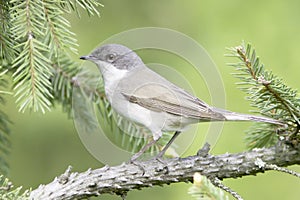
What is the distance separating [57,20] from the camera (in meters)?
2.18

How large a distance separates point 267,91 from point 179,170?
0.59 m

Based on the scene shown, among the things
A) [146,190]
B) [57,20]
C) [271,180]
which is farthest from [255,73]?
[146,190]

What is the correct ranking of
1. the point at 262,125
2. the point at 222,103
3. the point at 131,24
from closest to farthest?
the point at 262,125 → the point at 222,103 → the point at 131,24

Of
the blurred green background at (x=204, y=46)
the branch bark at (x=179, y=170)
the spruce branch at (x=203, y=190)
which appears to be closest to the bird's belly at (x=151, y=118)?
the branch bark at (x=179, y=170)

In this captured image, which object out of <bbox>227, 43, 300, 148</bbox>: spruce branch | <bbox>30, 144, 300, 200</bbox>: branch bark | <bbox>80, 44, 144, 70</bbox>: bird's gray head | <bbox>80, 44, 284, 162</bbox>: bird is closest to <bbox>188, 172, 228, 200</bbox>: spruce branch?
<bbox>227, 43, 300, 148</bbox>: spruce branch

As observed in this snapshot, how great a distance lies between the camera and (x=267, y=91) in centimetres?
214

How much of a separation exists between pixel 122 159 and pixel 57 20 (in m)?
1.21

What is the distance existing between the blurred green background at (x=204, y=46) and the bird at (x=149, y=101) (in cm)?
52

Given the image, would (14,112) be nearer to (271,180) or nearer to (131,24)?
(131,24)

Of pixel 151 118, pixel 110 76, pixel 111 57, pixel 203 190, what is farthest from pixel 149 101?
pixel 203 190

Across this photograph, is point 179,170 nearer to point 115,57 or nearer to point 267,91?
point 267,91

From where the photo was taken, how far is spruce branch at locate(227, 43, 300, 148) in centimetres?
212

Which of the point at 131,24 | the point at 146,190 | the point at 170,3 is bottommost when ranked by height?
the point at 146,190

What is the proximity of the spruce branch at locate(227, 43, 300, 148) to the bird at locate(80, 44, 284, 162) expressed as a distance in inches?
10.3
